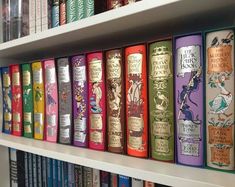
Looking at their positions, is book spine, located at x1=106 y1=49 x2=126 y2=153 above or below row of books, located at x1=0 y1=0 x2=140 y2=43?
below

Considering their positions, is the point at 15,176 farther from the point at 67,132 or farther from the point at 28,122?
the point at 67,132

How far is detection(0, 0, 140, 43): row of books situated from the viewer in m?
0.62

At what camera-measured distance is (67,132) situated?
70 centimetres

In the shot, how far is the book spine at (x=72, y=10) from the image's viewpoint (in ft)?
2.16

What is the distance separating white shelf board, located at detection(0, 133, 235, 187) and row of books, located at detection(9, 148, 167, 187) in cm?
9

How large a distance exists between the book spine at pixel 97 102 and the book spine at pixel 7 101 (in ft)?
1.25

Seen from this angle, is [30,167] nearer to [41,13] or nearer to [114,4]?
[41,13]

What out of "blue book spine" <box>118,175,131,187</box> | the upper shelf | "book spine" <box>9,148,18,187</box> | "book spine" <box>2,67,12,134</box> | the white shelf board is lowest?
"book spine" <box>9,148,18,187</box>

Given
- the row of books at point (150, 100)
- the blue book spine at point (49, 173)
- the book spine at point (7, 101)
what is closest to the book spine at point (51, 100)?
the row of books at point (150, 100)

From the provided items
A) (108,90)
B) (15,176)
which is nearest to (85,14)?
(108,90)

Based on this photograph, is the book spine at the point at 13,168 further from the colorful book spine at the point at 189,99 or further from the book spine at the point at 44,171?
the colorful book spine at the point at 189,99

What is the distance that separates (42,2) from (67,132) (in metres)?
0.38

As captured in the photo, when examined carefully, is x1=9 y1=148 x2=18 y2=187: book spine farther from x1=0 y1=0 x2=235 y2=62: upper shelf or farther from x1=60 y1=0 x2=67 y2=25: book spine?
x1=60 y1=0 x2=67 y2=25: book spine

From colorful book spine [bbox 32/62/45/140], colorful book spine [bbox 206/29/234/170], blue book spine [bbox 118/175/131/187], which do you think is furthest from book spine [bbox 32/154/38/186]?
colorful book spine [bbox 206/29/234/170]
